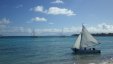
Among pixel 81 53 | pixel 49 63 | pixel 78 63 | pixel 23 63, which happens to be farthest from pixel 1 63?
pixel 81 53

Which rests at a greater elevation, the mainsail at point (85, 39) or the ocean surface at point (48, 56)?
the mainsail at point (85, 39)

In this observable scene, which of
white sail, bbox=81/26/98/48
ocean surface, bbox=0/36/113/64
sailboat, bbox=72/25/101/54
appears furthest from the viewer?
white sail, bbox=81/26/98/48

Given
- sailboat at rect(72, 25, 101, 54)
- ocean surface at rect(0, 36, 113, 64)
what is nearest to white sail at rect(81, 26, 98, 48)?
sailboat at rect(72, 25, 101, 54)

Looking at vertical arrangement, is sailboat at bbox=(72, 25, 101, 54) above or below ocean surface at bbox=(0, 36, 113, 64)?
above

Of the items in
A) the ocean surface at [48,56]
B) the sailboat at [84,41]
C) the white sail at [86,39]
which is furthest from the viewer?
the white sail at [86,39]

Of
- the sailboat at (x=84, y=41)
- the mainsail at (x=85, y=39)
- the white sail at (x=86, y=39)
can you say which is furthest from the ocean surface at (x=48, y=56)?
the white sail at (x=86, y=39)

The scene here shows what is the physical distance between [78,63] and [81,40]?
605 inches

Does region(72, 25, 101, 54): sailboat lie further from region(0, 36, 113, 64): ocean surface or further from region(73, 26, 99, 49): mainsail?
region(0, 36, 113, 64): ocean surface

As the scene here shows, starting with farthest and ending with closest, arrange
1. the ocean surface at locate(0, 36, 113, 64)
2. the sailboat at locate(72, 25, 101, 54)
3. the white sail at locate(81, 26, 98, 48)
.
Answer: the white sail at locate(81, 26, 98, 48) → the sailboat at locate(72, 25, 101, 54) → the ocean surface at locate(0, 36, 113, 64)

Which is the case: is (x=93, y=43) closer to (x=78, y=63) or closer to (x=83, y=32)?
(x=83, y=32)

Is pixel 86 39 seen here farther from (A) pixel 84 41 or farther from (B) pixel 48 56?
(B) pixel 48 56

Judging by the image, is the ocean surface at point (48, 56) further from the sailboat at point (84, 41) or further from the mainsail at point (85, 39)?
the mainsail at point (85, 39)

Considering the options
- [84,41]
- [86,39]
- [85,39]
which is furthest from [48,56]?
[86,39]

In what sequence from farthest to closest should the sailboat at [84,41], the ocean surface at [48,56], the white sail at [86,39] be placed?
the white sail at [86,39]
the sailboat at [84,41]
the ocean surface at [48,56]
